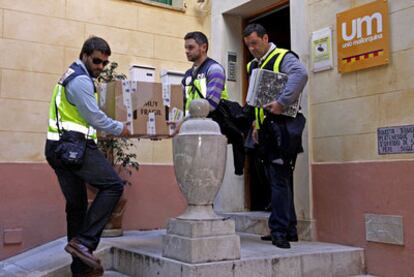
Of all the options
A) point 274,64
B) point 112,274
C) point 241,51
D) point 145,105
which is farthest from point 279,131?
point 241,51

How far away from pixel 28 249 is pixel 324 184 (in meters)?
3.18

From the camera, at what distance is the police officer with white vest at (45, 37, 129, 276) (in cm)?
370

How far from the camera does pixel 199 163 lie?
373cm

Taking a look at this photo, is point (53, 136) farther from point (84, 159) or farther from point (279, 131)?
point (279, 131)

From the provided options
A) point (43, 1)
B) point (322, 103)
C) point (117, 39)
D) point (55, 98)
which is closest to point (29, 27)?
point (43, 1)

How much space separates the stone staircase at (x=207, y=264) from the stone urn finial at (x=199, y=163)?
41 cm

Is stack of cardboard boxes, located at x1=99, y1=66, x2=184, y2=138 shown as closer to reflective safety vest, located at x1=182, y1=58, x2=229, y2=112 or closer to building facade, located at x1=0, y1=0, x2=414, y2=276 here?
reflective safety vest, located at x1=182, y1=58, x2=229, y2=112

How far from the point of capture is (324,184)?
495cm

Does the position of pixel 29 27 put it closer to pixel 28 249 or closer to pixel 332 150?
pixel 28 249

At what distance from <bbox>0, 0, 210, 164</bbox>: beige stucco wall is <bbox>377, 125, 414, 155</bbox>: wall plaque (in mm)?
2837

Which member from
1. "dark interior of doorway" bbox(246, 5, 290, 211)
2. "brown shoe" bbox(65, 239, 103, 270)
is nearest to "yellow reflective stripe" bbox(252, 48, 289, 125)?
"dark interior of doorway" bbox(246, 5, 290, 211)

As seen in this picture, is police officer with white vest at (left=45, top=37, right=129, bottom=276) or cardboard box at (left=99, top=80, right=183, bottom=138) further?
cardboard box at (left=99, top=80, right=183, bottom=138)

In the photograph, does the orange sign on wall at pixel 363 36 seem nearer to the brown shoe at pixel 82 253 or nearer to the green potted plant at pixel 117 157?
the green potted plant at pixel 117 157

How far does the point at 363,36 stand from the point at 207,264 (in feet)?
8.43
